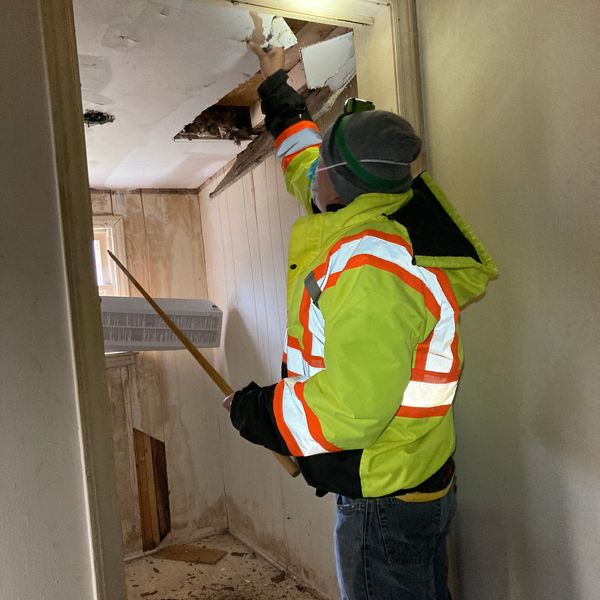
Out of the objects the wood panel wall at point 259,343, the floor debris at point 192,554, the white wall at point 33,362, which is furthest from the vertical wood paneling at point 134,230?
the white wall at point 33,362

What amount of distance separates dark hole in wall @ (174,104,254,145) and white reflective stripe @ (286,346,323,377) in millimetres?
1561

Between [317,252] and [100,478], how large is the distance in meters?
0.56

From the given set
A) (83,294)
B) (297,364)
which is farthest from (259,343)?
(83,294)

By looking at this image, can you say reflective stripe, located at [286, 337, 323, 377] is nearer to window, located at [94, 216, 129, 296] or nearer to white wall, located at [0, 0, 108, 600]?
white wall, located at [0, 0, 108, 600]

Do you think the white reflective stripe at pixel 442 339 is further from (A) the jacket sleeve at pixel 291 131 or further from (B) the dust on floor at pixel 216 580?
(B) the dust on floor at pixel 216 580

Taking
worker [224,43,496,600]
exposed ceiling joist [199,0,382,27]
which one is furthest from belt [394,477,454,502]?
exposed ceiling joist [199,0,382,27]

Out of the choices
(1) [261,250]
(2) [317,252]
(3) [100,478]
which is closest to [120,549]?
(3) [100,478]

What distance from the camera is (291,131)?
4.88 feet

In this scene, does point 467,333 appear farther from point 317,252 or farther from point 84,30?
point 84,30

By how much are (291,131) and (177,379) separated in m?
2.14

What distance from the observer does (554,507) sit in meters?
1.17

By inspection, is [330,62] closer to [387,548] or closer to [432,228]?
[432,228]

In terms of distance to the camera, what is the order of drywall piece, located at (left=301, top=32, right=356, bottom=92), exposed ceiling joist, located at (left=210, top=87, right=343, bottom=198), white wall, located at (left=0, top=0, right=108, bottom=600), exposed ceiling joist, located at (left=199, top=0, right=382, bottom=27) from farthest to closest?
exposed ceiling joist, located at (left=210, top=87, right=343, bottom=198) → drywall piece, located at (left=301, top=32, right=356, bottom=92) → exposed ceiling joist, located at (left=199, top=0, right=382, bottom=27) → white wall, located at (left=0, top=0, right=108, bottom=600)

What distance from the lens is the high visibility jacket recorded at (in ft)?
3.17
